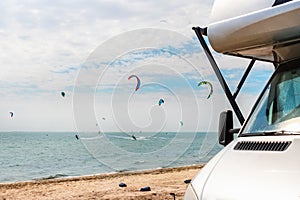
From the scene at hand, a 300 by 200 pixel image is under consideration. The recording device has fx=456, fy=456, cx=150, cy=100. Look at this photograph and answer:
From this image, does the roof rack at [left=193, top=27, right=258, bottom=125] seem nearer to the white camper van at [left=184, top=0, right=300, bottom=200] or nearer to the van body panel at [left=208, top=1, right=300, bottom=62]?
the white camper van at [left=184, top=0, right=300, bottom=200]

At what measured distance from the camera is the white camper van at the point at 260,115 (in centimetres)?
289

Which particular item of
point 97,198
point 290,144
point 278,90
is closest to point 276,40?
point 278,90

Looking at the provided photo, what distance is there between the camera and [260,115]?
3990 mm

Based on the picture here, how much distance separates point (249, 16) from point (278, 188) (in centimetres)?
157

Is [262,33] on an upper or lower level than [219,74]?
upper

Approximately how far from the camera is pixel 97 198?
11.3 meters

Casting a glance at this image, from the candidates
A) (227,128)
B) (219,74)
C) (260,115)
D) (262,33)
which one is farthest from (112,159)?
(262,33)

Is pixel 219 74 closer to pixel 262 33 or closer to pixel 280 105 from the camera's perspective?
pixel 280 105

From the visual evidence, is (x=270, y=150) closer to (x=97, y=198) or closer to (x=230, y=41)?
(x=230, y=41)

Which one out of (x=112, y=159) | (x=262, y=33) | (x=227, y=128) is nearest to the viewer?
(x=262, y=33)

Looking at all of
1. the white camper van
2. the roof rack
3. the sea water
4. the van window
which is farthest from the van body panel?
the sea water

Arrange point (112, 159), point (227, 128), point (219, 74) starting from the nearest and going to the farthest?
point (227, 128), point (219, 74), point (112, 159)

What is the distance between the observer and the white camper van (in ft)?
9.50

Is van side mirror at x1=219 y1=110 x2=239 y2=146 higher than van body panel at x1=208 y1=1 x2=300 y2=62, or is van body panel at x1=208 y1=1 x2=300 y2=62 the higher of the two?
van body panel at x1=208 y1=1 x2=300 y2=62
